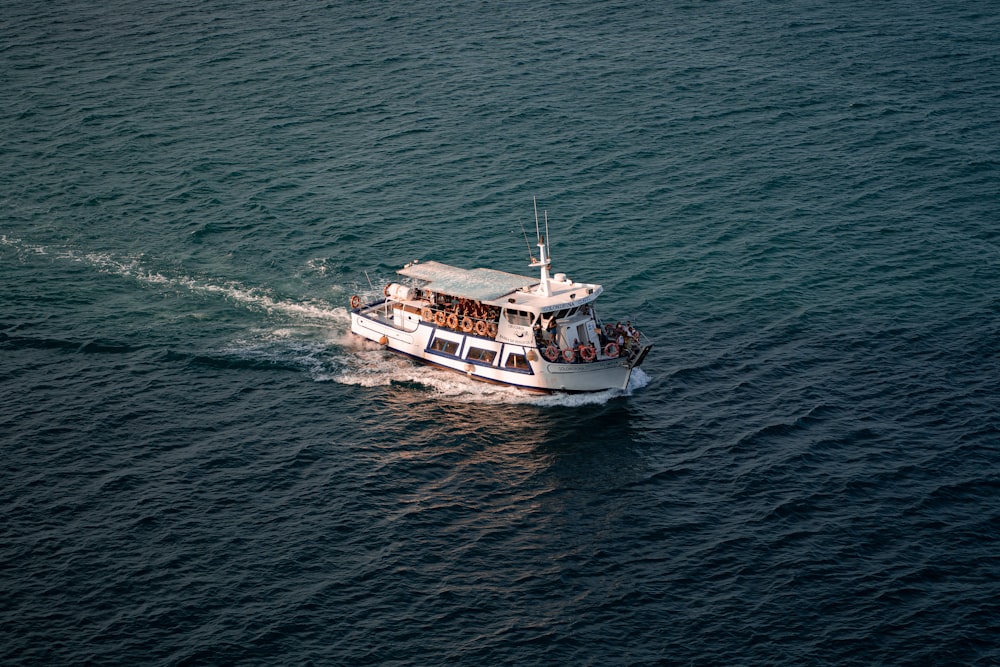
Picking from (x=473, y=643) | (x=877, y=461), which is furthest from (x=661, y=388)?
(x=473, y=643)

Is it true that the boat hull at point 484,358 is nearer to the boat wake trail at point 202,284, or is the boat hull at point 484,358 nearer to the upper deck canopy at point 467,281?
the upper deck canopy at point 467,281

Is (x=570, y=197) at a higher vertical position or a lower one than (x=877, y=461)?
higher

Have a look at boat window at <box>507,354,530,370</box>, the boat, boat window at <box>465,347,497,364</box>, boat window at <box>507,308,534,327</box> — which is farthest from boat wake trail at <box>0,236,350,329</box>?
boat window at <box>507,354,530,370</box>

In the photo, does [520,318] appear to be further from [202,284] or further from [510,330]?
[202,284]

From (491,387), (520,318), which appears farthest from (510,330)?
(491,387)

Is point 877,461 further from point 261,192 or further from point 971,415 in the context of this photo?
point 261,192

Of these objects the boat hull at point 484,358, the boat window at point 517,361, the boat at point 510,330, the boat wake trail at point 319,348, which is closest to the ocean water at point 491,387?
the boat wake trail at point 319,348

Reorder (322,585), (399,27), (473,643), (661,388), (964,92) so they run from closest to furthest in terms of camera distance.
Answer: (473,643), (322,585), (661,388), (964,92), (399,27)
